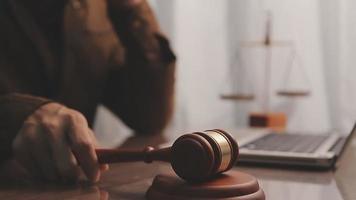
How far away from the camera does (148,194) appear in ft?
1.77

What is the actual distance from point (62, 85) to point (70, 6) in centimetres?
17

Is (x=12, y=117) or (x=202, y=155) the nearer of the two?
(x=202, y=155)

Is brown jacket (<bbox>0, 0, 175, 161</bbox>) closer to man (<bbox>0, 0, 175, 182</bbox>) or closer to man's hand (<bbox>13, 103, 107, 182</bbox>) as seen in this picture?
man (<bbox>0, 0, 175, 182</bbox>)

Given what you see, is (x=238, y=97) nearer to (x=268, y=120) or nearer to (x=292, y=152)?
(x=268, y=120)

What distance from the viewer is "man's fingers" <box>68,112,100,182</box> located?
2.01ft

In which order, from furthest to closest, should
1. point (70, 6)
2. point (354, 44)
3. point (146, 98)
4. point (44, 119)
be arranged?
point (354, 44)
point (146, 98)
point (70, 6)
point (44, 119)

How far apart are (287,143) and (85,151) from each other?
424 millimetres

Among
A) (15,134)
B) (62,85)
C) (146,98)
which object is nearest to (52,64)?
(62,85)

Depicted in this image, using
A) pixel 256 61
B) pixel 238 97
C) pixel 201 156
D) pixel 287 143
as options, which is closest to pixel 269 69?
pixel 256 61

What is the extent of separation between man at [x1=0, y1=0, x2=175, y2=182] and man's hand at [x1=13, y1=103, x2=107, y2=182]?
0.39 feet

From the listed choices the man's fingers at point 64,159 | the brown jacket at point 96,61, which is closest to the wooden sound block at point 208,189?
the man's fingers at point 64,159

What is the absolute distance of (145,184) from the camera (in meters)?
0.63

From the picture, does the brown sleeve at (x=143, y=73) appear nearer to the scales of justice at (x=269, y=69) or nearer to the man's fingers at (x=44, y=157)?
the scales of justice at (x=269, y=69)

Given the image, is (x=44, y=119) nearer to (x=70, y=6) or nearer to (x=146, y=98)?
(x=70, y=6)
